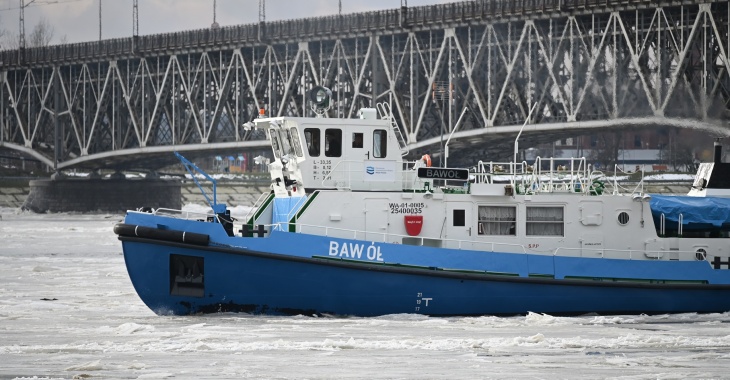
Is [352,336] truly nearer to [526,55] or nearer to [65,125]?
[526,55]

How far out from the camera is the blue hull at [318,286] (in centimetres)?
2373

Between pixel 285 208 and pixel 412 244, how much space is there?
2.77 metres

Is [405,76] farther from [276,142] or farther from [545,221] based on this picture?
[545,221]

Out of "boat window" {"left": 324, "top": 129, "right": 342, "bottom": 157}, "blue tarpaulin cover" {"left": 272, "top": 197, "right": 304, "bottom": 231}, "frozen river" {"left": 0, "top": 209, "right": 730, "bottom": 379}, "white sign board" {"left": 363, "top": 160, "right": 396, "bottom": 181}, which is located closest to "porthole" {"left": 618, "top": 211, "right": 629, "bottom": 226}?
"frozen river" {"left": 0, "top": 209, "right": 730, "bottom": 379}

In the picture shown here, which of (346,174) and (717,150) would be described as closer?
(346,174)

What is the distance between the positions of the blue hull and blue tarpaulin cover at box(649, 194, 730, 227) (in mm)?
2358

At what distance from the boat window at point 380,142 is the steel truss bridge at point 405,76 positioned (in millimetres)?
24978

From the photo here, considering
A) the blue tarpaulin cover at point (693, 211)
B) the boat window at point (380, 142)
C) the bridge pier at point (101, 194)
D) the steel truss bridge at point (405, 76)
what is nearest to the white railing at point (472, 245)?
the blue tarpaulin cover at point (693, 211)

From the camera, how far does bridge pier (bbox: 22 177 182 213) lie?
96.7 meters

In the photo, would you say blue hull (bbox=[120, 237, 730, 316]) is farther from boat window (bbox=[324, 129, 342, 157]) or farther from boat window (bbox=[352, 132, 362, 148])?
boat window (bbox=[352, 132, 362, 148])

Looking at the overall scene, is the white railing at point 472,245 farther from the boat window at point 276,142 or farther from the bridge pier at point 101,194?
the bridge pier at point 101,194

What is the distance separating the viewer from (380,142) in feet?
84.0

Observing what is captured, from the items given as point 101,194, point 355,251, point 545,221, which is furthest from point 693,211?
point 101,194

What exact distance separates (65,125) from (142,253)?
81.0 metres
